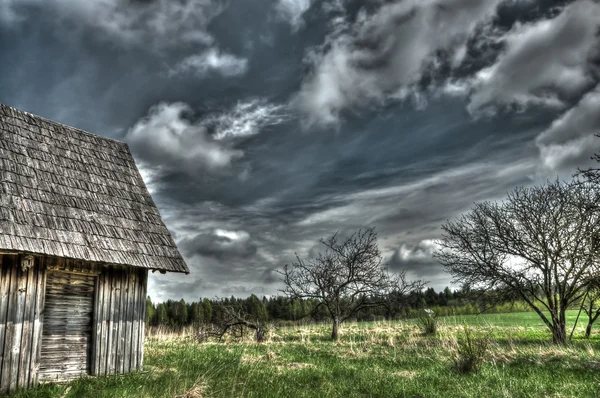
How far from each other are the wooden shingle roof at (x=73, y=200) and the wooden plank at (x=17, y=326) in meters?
0.85

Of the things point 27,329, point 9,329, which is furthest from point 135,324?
point 9,329

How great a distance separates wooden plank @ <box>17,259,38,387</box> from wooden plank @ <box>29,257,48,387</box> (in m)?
0.10

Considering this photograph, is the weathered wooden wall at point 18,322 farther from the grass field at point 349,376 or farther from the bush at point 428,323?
the bush at point 428,323

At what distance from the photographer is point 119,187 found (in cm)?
1326

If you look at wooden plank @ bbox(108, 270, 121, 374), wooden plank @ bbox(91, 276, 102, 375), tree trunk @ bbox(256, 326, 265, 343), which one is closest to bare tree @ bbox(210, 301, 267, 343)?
tree trunk @ bbox(256, 326, 265, 343)

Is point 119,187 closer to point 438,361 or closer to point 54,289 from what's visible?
point 54,289

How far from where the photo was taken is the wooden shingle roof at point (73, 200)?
32.9 feet

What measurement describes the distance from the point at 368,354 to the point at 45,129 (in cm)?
1195

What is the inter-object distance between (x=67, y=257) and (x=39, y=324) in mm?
1584

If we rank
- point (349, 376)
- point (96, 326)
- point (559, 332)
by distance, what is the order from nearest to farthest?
1. point (349, 376)
2. point (96, 326)
3. point (559, 332)

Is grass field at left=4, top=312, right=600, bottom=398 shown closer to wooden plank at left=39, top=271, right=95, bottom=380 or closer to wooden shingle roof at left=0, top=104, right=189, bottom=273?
wooden plank at left=39, top=271, right=95, bottom=380

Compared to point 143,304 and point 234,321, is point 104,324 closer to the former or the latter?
point 143,304

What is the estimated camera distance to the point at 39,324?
9.80 metres

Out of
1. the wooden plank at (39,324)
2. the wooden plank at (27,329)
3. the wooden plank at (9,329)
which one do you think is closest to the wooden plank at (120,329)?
the wooden plank at (39,324)
